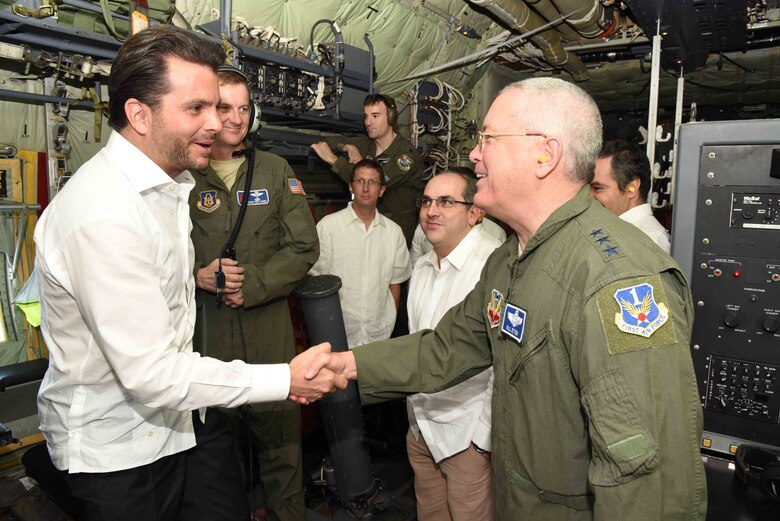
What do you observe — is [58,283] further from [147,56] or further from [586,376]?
[586,376]

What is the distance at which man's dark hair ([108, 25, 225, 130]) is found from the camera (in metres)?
1.58

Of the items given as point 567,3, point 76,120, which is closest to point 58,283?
point 76,120

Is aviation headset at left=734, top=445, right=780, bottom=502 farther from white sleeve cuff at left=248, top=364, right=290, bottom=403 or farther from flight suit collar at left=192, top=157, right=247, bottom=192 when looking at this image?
flight suit collar at left=192, top=157, right=247, bottom=192

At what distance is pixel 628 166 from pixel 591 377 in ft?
7.01

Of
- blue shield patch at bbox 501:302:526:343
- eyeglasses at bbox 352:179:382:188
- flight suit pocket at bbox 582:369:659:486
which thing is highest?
eyeglasses at bbox 352:179:382:188

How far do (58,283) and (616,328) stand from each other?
1.43 m

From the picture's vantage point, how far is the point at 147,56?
1.58 metres

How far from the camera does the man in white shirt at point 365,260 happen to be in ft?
11.6

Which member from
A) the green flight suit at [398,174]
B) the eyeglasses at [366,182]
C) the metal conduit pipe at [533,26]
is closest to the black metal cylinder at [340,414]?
the eyeglasses at [366,182]

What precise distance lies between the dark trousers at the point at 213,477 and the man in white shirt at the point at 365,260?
152 cm

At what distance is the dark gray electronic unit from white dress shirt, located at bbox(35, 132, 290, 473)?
1.69 metres

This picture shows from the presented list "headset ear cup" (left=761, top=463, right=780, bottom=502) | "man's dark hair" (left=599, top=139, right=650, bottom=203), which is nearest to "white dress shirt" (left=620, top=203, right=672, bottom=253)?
"man's dark hair" (left=599, top=139, right=650, bottom=203)

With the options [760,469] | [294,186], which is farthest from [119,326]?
[760,469]

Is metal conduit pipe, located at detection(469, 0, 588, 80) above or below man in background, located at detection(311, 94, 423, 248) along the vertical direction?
above
